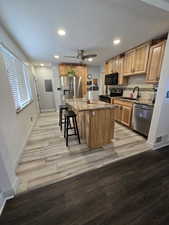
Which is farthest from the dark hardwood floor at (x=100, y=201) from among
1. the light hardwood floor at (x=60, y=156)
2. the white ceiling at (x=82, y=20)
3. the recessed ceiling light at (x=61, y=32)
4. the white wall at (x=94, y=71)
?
the white wall at (x=94, y=71)

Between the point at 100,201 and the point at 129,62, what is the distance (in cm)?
374

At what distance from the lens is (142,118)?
2.61 meters

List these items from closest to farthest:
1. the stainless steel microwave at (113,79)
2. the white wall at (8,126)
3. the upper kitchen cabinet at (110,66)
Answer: the white wall at (8,126) < the stainless steel microwave at (113,79) < the upper kitchen cabinet at (110,66)

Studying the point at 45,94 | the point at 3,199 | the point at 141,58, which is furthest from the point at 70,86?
the point at 3,199

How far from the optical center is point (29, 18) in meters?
1.70

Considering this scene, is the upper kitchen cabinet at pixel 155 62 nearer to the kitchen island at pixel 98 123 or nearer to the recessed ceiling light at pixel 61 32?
the kitchen island at pixel 98 123

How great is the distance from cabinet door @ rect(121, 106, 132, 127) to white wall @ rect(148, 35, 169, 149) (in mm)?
905

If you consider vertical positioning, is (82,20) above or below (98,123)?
above

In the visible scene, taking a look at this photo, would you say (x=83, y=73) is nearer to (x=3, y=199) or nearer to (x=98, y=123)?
(x=98, y=123)

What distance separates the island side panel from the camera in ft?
6.48

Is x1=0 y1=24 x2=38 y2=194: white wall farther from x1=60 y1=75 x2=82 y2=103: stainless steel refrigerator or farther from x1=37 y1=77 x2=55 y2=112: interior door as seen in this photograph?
x1=37 y1=77 x2=55 y2=112: interior door

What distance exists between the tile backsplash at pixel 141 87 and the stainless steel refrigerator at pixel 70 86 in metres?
2.29

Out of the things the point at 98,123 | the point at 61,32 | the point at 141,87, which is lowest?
the point at 98,123

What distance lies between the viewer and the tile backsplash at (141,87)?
299 centimetres
